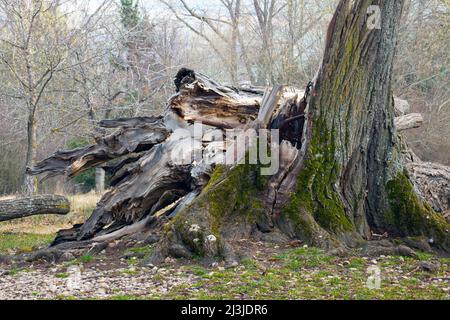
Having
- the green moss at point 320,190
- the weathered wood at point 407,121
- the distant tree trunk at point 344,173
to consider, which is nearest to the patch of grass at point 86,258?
the distant tree trunk at point 344,173

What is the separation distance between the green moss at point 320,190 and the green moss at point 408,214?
2.50 ft

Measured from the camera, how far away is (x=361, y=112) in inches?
326

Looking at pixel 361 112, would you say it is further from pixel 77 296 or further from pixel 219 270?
pixel 77 296

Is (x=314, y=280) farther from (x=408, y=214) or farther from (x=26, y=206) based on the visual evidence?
(x=26, y=206)

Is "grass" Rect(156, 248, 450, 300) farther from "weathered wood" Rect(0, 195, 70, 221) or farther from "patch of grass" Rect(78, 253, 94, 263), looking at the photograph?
"weathered wood" Rect(0, 195, 70, 221)

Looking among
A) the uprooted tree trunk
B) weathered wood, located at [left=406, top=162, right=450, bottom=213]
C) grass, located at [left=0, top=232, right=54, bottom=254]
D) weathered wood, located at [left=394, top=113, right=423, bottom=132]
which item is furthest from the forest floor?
weathered wood, located at [left=394, top=113, right=423, bottom=132]

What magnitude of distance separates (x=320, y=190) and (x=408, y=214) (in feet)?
4.22

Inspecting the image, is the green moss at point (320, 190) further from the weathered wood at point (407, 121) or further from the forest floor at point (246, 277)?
the weathered wood at point (407, 121)

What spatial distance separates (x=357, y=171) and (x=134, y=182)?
3651mm

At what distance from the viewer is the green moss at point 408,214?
26.4 feet

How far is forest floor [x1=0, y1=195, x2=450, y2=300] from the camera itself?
5695mm
